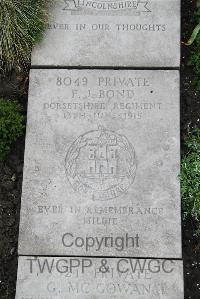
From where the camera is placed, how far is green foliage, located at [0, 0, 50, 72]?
17.5 feet

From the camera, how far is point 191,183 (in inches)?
194

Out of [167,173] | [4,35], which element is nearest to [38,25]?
[4,35]

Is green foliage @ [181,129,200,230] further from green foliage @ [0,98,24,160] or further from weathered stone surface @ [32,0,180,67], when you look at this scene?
green foliage @ [0,98,24,160]

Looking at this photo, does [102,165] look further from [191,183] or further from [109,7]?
[109,7]

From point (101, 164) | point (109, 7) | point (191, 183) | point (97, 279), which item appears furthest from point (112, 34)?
point (97, 279)

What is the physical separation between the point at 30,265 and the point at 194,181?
169 centimetres

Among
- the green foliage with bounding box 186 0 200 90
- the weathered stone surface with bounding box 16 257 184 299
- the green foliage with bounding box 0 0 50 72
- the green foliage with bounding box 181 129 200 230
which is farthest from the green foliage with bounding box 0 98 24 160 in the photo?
the green foliage with bounding box 186 0 200 90

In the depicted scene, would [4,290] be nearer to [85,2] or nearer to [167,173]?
[167,173]

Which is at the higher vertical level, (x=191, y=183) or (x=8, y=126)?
(x=8, y=126)

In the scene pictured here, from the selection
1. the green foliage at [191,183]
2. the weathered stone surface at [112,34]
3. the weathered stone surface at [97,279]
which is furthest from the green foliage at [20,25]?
the weathered stone surface at [97,279]

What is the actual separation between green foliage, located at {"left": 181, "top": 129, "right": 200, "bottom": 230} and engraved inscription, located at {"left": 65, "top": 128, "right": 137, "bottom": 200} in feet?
1.58

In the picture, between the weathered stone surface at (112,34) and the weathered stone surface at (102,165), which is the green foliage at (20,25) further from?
the weathered stone surface at (102,165)

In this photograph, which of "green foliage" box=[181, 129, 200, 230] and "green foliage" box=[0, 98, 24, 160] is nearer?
"green foliage" box=[181, 129, 200, 230]

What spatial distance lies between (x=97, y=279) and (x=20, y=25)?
103 inches
